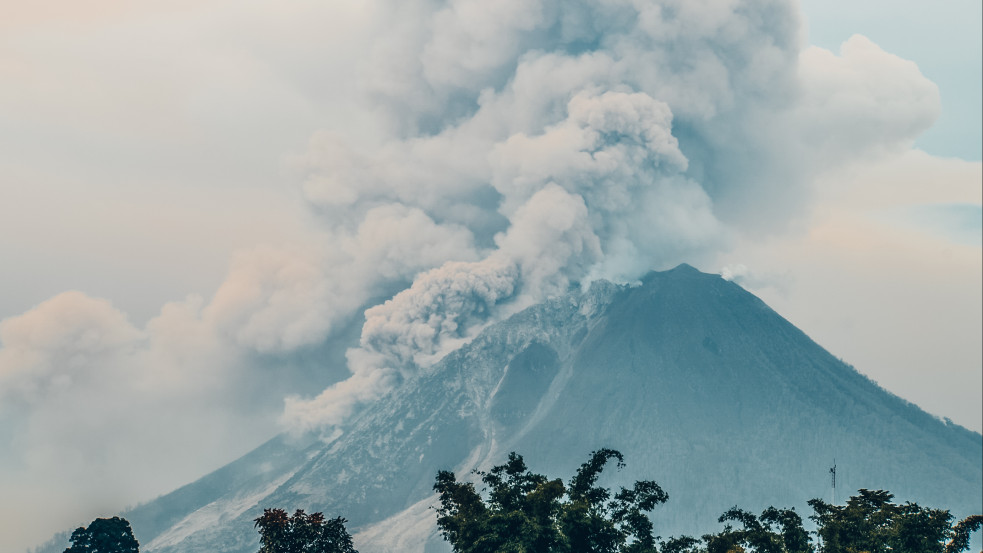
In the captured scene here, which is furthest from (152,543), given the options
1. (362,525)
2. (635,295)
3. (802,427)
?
(802,427)

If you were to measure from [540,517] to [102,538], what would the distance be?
20.4 meters

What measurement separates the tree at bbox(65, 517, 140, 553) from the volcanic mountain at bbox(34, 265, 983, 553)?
242ft

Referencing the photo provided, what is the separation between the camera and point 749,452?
5251 inches

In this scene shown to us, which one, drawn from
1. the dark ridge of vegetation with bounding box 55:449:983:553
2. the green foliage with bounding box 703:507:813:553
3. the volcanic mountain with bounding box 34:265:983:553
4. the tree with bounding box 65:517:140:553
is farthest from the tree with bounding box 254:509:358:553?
the volcanic mountain with bounding box 34:265:983:553

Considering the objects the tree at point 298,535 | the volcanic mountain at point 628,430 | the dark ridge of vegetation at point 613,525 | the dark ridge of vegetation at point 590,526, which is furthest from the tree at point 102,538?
the volcanic mountain at point 628,430

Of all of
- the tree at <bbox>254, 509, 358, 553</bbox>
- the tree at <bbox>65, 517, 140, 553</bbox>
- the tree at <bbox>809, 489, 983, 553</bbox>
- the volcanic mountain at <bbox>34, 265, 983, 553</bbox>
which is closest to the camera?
the tree at <bbox>809, 489, 983, 553</bbox>

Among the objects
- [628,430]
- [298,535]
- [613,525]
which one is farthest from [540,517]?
[628,430]

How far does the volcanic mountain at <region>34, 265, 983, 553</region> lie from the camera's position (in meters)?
128

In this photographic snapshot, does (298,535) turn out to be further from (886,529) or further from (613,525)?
(886,529)

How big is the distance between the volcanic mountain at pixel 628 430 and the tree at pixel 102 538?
73.8 metres

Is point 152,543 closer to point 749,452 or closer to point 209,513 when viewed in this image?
point 209,513

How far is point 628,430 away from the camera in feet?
447

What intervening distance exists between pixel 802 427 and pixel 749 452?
10873mm

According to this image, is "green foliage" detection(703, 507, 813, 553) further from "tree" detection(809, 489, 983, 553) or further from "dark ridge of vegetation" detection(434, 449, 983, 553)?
"tree" detection(809, 489, 983, 553)
